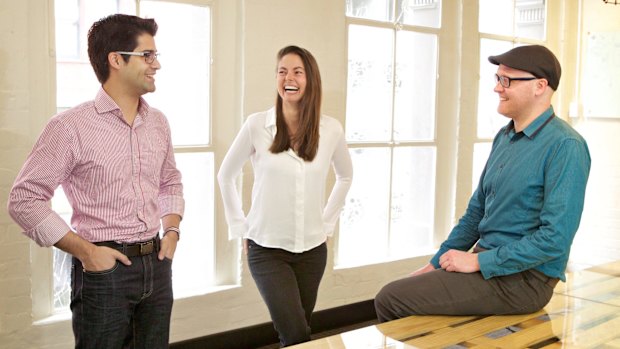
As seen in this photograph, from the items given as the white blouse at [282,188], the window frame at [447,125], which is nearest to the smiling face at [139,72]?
the white blouse at [282,188]

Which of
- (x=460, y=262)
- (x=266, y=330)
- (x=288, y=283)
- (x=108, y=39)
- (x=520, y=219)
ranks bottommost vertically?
(x=266, y=330)

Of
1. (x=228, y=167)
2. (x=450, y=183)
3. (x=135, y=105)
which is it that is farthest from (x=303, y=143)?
(x=450, y=183)

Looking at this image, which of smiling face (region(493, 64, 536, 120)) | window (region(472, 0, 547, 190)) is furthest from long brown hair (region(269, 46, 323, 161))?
window (region(472, 0, 547, 190))

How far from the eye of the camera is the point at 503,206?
2.51 m

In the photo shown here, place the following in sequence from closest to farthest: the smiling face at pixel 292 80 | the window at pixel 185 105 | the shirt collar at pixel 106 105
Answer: the shirt collar at pixel 106 105 → the smiling face at pixel 292 80 → the window at pixel 185 105

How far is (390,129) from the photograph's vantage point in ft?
16.7

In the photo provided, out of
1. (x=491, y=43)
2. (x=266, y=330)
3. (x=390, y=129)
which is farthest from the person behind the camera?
(x=491, y=43)

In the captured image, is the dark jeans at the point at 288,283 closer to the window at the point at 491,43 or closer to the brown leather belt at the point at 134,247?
the brown leather belt at the point at 134,247

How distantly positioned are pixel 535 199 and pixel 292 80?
1.26 meters

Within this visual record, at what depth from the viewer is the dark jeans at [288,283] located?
2990 mm

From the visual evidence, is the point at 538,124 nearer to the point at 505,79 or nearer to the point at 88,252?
the point at 505,79

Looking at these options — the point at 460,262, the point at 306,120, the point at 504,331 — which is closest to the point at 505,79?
the point at 460,262

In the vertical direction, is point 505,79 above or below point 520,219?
above

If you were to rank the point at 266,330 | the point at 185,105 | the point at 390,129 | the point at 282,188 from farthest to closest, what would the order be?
the point at 390,129 < the point at 266,330 < the point at 185,105 < the point at 282,188
